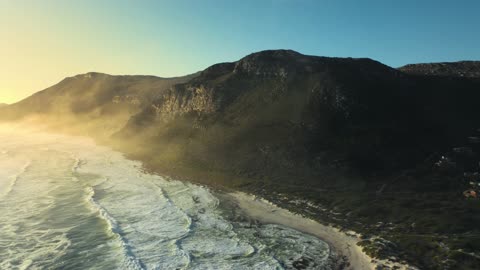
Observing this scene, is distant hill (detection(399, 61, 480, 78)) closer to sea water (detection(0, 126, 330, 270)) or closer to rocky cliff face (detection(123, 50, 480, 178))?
rocky cliff face (detection(123, 50, 480, 178))

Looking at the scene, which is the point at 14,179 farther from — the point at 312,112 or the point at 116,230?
the point at 312,112

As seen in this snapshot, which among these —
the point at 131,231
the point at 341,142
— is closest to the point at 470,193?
the point at 341,142

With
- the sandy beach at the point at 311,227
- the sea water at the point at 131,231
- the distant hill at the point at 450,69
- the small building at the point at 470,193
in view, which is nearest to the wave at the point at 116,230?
the sea water at the point at 131,231

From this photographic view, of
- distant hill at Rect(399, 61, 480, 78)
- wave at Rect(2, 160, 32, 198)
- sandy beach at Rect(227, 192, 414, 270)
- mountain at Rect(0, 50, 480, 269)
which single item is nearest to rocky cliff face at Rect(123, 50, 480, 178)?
mountain at Rect(0, 50, 480, 269)

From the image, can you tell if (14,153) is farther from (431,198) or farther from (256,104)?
(431,198)

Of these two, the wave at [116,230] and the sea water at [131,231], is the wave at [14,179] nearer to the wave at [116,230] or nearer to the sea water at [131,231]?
the sea water at [131,231]
